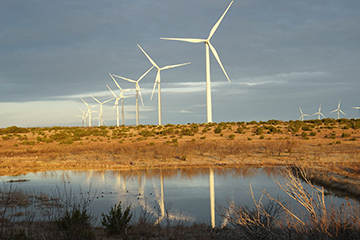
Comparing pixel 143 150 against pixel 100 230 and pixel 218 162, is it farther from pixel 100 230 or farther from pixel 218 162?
pixel 100 230

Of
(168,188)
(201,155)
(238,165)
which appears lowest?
(168,188)

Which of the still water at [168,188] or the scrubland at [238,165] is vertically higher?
the scrubland at [238,165]

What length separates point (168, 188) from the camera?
861 inches

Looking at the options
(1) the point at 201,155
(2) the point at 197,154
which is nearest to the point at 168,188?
(1) the point at 201,155

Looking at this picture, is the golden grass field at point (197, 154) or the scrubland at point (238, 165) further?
the golden grass field at point (197, 154)

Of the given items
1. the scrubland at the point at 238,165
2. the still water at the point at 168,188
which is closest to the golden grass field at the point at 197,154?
the scrubland at the point at 238,165

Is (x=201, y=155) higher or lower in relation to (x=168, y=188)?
higher

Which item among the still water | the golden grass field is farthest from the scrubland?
the still water

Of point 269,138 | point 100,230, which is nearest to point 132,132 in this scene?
point 269,138

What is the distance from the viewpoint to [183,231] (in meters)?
12.3

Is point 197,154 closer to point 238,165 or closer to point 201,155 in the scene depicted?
point 201,155

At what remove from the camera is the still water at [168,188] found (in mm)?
16344

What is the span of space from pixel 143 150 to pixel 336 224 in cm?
3265

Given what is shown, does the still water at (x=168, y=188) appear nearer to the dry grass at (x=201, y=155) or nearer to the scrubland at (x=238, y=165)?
the scrubland at (x=238, y=165)
